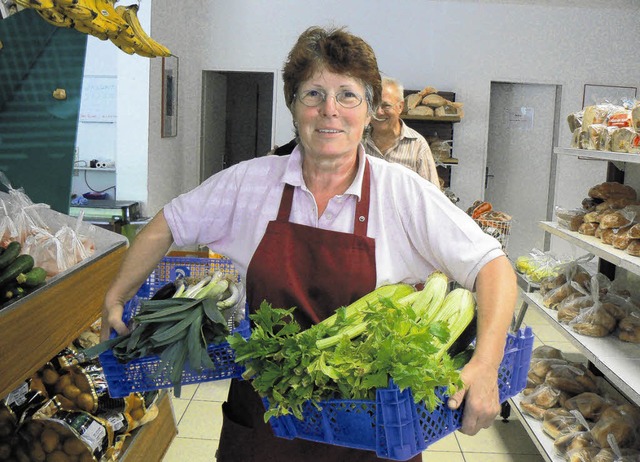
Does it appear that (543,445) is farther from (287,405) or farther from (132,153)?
(132,153)

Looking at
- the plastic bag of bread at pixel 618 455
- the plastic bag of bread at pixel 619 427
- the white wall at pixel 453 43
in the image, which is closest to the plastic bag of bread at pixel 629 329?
the plastic bag of bread at pixel 619 427

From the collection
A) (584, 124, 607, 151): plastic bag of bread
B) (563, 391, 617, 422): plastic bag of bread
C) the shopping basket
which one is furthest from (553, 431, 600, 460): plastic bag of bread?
the shopping basket

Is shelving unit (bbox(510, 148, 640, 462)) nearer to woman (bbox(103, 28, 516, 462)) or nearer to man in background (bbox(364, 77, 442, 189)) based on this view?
man in background (bbox(364, 77, 442, 189))

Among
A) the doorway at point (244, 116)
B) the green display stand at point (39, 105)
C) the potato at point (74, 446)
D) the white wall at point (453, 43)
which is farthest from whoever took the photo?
the doorway at point (244, 116)

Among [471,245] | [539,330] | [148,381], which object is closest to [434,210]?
[471,245]

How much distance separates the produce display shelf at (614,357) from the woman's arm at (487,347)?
149 cm

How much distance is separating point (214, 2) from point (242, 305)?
7.27m

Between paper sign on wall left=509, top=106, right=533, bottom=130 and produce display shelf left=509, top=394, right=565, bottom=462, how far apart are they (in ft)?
18.4

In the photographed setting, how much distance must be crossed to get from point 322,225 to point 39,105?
1736mm

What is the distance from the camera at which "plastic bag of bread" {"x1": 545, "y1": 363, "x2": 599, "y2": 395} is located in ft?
12.3

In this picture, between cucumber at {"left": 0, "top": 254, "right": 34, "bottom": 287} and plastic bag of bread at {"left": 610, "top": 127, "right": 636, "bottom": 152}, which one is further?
plastic bag of bread at {"left": 610, "top": 127, "right": 636, "bottom": 152}

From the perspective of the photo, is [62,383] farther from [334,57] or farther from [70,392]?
[334,57]

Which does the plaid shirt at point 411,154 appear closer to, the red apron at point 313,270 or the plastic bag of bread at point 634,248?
the plastic bag of bread at point 634,248

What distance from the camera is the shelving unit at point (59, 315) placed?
1.75 m
